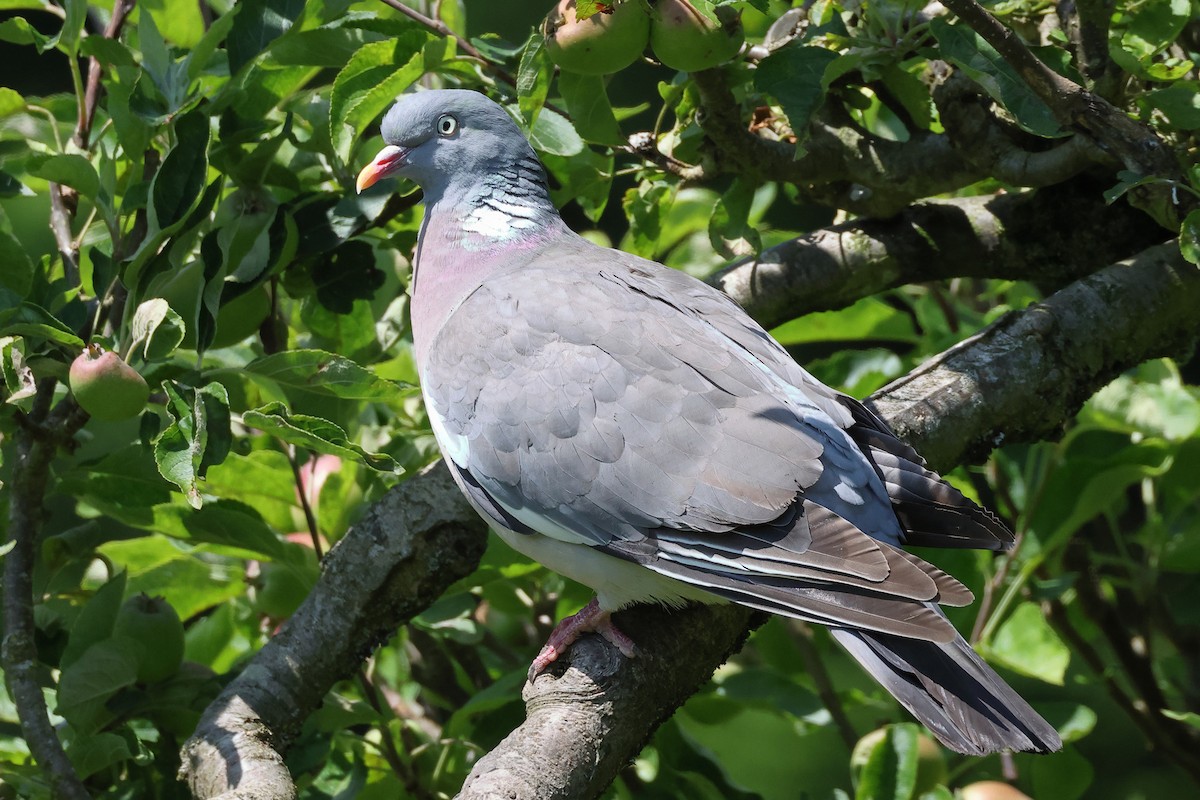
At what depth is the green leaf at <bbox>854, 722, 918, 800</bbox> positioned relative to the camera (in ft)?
5.89

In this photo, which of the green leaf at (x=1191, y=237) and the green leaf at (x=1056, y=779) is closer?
the green leaf at (x=1191, y=237)

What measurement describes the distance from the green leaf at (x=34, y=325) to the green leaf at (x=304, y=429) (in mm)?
248

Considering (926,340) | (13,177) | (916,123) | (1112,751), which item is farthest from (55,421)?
(1112,751)

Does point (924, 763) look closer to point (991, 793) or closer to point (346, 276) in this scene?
point (991, 793)

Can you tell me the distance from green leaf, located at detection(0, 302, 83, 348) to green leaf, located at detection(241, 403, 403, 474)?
0.25m

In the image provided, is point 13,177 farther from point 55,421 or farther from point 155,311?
point 155,311

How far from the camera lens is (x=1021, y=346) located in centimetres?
201

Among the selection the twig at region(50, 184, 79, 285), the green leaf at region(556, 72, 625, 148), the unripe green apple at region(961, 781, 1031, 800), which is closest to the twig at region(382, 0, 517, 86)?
the green leaf at region(556, 72, 625, 148)

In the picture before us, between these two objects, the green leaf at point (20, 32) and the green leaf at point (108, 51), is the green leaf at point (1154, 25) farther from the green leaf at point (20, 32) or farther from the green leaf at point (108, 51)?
the green leaf at point (20, 32)

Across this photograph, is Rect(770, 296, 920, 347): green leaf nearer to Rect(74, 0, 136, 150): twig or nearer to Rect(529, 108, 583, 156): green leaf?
Rect(529, 108, 583, 156): green leaf

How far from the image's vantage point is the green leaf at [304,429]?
1.58 m

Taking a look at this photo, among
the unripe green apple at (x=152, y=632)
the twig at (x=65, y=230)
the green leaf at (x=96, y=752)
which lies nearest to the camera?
the green leaf at (x=96, y=752)

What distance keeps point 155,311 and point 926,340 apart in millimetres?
1518

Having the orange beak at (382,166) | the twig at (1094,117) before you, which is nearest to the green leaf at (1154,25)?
the twig at (1094,117)
